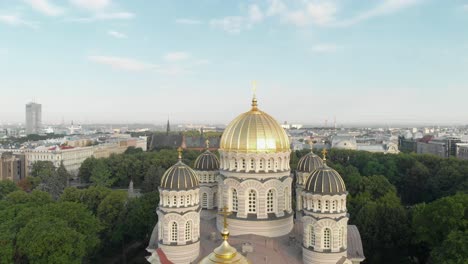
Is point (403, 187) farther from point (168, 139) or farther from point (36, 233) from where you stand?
point (168, 139)

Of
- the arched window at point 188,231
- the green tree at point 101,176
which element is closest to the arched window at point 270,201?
the arched window at point 188,231

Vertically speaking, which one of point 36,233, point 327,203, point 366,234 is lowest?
point 366,234

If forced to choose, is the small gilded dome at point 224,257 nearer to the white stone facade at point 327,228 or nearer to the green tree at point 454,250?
A: the white stone facade at point 327,228

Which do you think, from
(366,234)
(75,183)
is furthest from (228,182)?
(75,183)

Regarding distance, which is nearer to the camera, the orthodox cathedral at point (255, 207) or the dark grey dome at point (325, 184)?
the dark grey dome at point (325, 184)

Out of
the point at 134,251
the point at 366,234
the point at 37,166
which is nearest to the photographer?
the point at 366,234

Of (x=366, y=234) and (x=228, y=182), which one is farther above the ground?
(x=228, y=182)

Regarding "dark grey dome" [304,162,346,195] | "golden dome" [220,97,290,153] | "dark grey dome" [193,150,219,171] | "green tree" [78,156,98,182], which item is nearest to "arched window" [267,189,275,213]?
"golden dome" [220,97,290,153]
